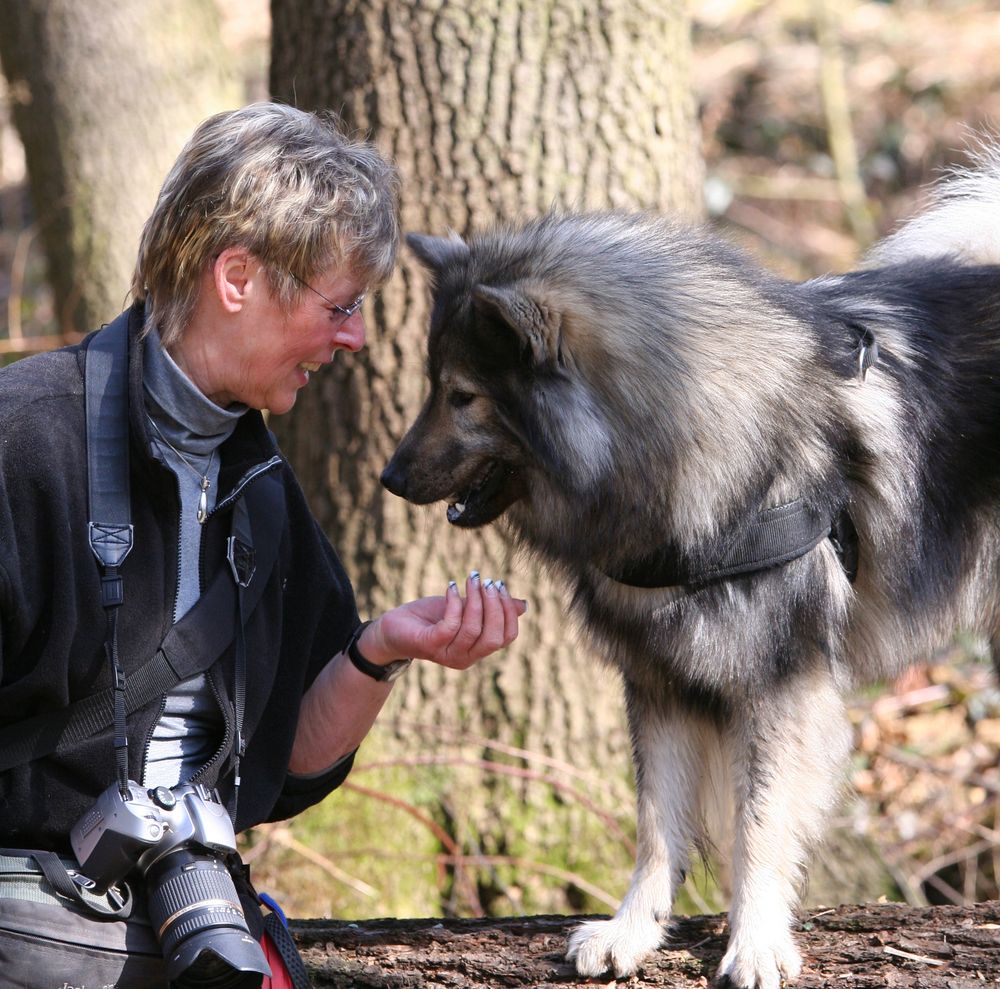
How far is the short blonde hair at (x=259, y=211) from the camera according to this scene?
77.5 inches

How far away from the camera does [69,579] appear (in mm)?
1816

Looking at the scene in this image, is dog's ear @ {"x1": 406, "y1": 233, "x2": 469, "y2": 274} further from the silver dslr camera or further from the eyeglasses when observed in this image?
the silver dslr camera

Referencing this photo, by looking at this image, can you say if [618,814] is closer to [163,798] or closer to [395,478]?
[395,478]

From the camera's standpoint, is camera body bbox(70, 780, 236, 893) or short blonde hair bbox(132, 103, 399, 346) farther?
short blonde hair bbox(132, 103, 399, 346)

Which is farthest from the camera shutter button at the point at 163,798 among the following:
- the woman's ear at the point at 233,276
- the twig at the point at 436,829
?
the twig at the point at 436,829

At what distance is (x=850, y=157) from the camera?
791cm

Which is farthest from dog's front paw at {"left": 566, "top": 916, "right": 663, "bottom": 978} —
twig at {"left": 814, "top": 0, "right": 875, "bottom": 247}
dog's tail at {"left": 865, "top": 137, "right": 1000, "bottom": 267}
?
twig at {"left": 814, "top": 0, "right": 875, "bottom": 247}

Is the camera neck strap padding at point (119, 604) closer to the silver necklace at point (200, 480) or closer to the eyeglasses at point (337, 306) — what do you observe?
the silver necklace at point (200, 480)

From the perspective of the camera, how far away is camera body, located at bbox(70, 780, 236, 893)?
1.81 meters

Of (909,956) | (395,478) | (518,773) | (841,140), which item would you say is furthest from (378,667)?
(841,140)

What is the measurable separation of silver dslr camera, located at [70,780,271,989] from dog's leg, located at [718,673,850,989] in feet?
3.55

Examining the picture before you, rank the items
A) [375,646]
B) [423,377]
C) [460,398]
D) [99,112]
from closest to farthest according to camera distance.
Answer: [375,646], [460,398], [423,377], [99,112]

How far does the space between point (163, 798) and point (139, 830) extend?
0.07m

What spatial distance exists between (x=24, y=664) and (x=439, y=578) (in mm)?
1872
